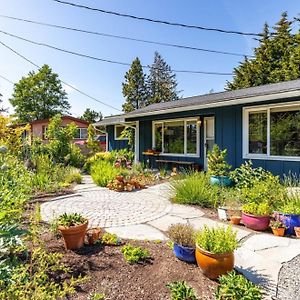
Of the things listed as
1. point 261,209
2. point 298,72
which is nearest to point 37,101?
point 298,72

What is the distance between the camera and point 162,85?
40156 millimetres

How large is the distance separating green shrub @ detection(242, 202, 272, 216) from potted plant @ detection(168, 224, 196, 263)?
180 cm

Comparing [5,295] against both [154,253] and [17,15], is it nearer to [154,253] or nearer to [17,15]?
[154,253]

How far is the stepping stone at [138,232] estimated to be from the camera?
12.6 feet

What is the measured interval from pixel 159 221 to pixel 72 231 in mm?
1926

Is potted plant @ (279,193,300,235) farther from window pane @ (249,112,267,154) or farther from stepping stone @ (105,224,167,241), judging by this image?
window pane @ (249,112,267,154)

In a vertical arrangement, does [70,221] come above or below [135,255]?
above

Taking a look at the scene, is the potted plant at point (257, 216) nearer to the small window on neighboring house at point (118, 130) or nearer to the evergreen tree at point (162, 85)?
the small window on neighboring house at point (118, 130)

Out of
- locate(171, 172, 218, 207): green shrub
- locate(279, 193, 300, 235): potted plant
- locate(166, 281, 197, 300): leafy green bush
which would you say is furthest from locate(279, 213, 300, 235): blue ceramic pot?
locate(166, 281, 197, 300): leafy green bush

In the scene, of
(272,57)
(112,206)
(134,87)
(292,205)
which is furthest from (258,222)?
(134,87)

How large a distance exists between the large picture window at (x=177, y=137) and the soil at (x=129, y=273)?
710cm

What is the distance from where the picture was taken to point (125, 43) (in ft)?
45.5

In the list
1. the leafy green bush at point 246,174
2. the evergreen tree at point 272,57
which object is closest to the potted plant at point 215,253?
the leafy green bush at point 246,174

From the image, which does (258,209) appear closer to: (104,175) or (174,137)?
(104,175)
